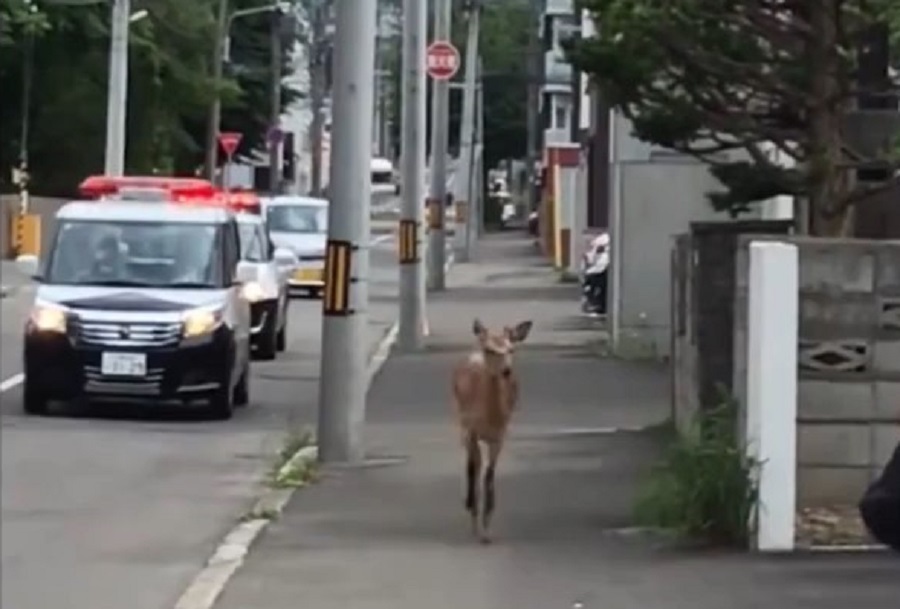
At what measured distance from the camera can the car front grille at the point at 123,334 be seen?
21484 millimetres

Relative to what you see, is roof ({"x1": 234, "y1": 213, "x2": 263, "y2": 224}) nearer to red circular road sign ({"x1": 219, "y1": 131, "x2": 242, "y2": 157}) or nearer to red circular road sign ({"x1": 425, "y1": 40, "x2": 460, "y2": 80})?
red circular road sign ({"x1": 425, "y1": 40, "x2": 460, "y2": 80})

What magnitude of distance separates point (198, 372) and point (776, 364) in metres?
8.80

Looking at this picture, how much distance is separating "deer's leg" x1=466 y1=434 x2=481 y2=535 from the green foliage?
41.6ft

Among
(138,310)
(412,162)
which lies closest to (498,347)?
(138,310)

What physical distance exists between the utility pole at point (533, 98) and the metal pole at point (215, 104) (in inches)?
1218

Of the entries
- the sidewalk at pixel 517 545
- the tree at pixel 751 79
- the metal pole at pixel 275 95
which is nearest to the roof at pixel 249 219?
the sidewalk at pixel 517 545

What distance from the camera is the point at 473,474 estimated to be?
14812 mm

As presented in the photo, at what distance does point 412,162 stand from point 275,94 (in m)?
43.3

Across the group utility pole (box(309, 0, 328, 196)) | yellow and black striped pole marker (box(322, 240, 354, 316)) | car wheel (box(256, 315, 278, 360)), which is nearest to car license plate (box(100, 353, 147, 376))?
yellow and black striped pole marker (box(322, 240, 354, 316))

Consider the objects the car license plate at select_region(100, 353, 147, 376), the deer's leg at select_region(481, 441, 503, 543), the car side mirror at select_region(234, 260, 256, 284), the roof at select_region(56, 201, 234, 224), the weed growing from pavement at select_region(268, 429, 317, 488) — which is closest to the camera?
the deer's leg at select_region(481, 441, 503, 543)

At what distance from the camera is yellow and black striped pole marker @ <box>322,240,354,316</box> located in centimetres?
1859

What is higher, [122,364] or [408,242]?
[408,242]

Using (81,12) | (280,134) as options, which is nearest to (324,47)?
(280,134)

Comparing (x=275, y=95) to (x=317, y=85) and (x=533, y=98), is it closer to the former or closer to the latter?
(x=317, y=85)
